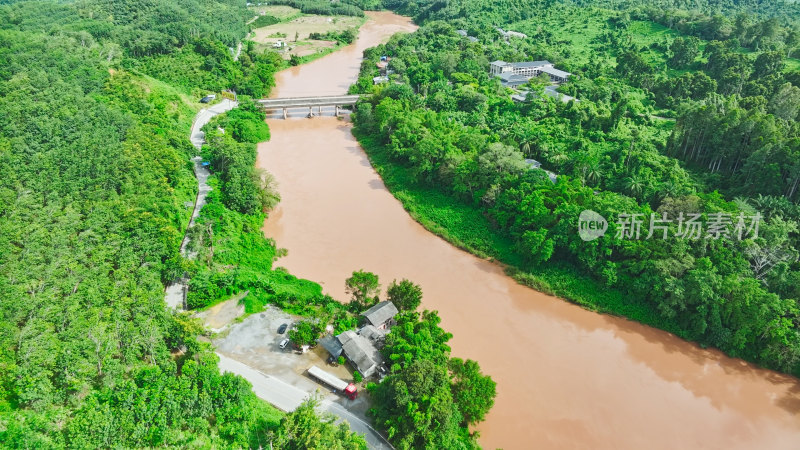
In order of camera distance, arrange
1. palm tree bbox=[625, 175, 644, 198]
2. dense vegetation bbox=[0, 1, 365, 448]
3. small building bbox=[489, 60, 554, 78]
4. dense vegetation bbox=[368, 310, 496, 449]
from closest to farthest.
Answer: dense vegetation bbox=[0, 1, 365, 448] → dense vegetation bbox=[368, 310, 496, 449] → palm tree bbox=[625, 175, 644, 198] → small building bbox=[489, 60, 554, 78]

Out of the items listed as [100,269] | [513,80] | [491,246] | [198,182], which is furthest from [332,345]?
[513,80]

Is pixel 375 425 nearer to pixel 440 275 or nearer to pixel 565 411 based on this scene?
pixel 565 411

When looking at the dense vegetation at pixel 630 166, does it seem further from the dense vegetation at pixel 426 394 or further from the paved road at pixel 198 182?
the paved road at pixel 198 182

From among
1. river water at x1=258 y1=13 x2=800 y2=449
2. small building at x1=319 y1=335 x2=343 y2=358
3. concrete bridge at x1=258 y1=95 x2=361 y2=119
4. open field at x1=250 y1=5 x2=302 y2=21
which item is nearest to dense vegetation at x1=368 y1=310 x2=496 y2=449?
river water at x1=258 y1=13 x2=800 y2=449

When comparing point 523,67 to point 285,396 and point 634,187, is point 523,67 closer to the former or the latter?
point 634,187

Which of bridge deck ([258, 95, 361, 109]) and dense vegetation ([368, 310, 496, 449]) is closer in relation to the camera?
dense vegetation ([368, 310, 496, 449])

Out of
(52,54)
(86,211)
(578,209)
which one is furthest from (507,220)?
(52,54)

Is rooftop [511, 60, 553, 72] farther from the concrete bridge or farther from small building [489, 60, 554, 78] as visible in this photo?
the concrete bridge
